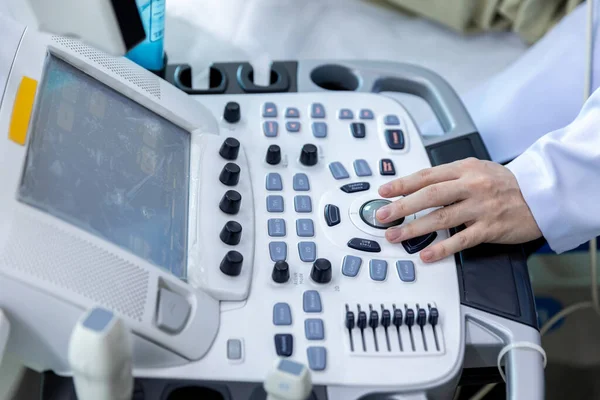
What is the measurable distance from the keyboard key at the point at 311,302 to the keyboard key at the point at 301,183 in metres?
0.13

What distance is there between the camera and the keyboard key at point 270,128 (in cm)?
81

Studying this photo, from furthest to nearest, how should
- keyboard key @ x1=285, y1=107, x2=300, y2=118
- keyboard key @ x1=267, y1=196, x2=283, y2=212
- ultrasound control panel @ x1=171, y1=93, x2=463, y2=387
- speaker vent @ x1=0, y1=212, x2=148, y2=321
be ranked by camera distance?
keyboard key @ x1=285, y1=107, x2=300, y2=118 → keyboard key @ x1=267, y1=196, x2=283, y2=212 → ultrasound control panel @ x1=171, y1=93, x2=463, y2=387 → speaker vent @ x1=0, y1=212, x2=148, y2=321

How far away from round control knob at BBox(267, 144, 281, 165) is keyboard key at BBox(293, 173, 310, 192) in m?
0.03

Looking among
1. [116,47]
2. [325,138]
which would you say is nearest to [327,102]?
[325,138]

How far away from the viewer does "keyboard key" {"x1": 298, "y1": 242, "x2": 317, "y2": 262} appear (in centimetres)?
69

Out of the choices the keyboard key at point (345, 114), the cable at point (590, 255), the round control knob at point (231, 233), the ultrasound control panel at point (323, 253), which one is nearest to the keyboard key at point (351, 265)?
the ultrasound control panel at point (323, 253)

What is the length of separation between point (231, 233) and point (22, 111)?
21 centimetres

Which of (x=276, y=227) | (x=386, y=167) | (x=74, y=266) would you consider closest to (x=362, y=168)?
(x=386, y=167)

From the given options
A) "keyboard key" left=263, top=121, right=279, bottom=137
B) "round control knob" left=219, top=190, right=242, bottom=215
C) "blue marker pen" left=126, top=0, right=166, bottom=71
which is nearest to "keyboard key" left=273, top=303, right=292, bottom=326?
"round control knob" left=219, top=190, right=242, bottom=215

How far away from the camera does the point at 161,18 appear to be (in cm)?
89

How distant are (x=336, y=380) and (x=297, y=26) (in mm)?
723

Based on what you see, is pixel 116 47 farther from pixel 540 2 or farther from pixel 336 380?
pixel 540 2

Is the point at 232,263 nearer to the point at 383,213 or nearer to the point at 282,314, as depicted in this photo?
the point at 282,314

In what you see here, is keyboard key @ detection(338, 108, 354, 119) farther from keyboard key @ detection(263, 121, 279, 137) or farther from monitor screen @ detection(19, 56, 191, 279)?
monitor screen @ detection(19, 56, 191, 279)
